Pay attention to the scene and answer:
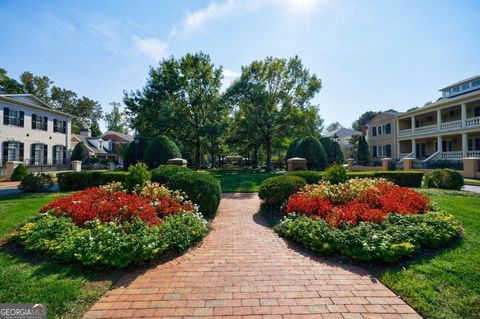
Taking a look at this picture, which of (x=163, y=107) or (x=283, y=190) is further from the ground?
(x=163, y=107)

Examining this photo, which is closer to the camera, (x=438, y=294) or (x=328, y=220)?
(x=438, y=294)

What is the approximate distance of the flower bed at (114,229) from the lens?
4055 millimetres

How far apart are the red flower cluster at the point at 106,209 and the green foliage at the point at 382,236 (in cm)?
332

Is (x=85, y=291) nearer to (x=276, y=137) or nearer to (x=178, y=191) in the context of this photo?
(x=178, y=191)

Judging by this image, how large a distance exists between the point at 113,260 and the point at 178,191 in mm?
3325

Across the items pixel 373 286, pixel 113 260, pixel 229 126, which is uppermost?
pixel 229 126

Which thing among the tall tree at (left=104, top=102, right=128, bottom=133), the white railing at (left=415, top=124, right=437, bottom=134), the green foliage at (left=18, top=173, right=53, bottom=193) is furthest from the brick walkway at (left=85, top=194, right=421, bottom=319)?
the tall tree at (left=104, top=102, right=128, bottom=133)

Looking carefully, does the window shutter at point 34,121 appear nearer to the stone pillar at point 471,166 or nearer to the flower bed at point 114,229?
the flower bed at point 114,229

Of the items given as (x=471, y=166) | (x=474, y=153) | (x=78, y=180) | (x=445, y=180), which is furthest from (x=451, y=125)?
(x=78, y=180)

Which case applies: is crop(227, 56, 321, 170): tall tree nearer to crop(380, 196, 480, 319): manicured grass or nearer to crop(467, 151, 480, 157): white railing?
crop(467, 151, 480, 157): white railing

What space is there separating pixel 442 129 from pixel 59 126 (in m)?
39.0

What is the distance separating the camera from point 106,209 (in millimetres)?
5453

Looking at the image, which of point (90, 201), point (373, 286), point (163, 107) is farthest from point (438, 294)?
point (163, 107)

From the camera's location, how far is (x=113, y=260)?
3.89m
